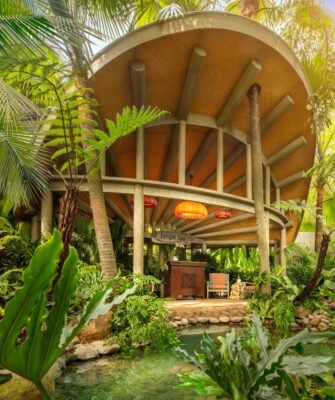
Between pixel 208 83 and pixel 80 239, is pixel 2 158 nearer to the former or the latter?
pixel 80 239

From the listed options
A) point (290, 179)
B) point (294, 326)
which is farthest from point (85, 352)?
point (290, 179)

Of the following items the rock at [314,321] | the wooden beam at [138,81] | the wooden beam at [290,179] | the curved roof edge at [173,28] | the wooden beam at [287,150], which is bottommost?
the rock at [314,321]

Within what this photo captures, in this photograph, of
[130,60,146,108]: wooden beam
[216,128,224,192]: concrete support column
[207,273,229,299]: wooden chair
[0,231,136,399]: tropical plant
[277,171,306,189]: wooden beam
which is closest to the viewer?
[0,231,136,399]: tropical plant

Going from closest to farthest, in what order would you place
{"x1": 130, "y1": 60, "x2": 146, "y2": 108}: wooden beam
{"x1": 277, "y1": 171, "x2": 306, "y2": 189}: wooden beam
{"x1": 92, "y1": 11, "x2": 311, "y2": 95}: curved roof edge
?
{"x1": 92, "y1": 11, "x2": 311, "y2": 95}: curved roof edge → {"x1": 130, "y1": 60, "x2": 146, "y2": 108}: wooden beam → {"x1": 277, "y1": 171, "x2": 306, "y2": 189}: wooden beam

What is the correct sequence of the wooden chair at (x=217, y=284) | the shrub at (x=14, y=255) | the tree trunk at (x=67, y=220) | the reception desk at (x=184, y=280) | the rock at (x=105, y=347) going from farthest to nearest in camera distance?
1. the wooden chair at (x=217, y=284)
2. the reception desk at (x=184, y=280)
3. the shrub at (x=14, y=255)
4. the rock at (x=105, y=347)
5. the tree trunk at (x=67, y=220)

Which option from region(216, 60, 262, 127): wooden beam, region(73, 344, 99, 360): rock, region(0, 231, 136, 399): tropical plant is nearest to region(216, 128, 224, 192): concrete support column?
region(216, 60, 262, 127): wooden beam

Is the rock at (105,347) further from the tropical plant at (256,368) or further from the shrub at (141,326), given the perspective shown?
the tropical plant at (256,368)

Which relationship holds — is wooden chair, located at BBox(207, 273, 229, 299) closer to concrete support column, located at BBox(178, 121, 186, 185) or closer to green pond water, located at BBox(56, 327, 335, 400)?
concrete support column, located at BBox(178, 121, 186, 185)

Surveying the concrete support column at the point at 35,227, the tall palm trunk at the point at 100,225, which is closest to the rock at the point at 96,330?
the tall palm trunk at the point at 100,225

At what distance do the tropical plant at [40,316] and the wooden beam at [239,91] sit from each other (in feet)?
25.8

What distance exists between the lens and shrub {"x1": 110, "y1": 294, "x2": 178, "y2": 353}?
5281 millimetres

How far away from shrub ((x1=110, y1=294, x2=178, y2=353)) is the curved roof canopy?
9.22ft

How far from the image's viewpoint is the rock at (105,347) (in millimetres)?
5017

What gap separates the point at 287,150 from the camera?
1084cm
